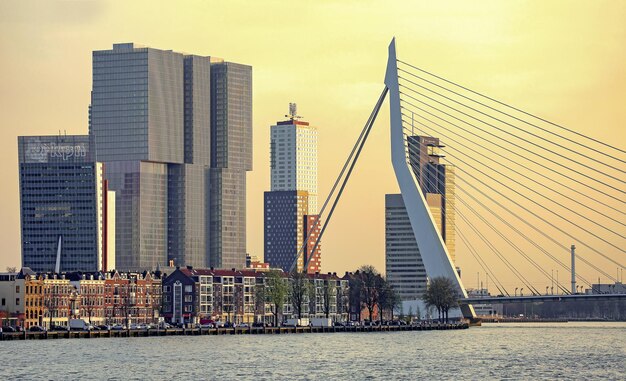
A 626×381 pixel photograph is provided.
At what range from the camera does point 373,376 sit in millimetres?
86250

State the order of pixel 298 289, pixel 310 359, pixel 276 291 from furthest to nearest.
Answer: pixel 298 289, pixel 276 291, pixel 310 359

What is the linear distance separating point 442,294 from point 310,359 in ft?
258

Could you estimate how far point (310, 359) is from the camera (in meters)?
A: 102

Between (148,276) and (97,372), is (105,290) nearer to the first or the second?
(148,276)

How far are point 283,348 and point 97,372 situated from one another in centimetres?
3072

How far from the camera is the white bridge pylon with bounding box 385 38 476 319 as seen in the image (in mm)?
146250

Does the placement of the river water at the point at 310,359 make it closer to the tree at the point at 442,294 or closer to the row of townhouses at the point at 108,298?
the tree at the point at 442,294

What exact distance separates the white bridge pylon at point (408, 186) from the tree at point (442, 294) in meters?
10.9

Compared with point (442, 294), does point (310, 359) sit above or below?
below

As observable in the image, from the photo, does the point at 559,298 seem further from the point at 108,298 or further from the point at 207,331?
the point at 108,298

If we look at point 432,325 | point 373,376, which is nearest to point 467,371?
point 373,376

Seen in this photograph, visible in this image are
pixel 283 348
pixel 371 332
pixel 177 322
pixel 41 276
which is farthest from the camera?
pixel 177 322

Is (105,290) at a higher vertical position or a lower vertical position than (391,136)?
lower

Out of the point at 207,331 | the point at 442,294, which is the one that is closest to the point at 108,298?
the point at 207,331
